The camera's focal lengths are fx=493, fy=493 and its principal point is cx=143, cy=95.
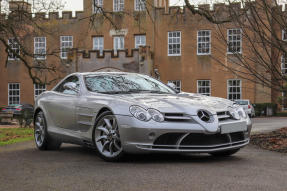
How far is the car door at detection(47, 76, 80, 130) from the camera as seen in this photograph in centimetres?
811

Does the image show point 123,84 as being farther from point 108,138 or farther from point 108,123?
point 108,138

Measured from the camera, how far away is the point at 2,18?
55.8 ft

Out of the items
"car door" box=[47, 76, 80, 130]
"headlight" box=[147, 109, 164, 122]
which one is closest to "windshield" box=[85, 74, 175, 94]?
"car door" box=[47, 76, 80, 130]

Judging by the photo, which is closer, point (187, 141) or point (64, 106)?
point (187, 141)

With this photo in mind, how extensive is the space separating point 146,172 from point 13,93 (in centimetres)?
3636

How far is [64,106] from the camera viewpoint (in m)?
8.38

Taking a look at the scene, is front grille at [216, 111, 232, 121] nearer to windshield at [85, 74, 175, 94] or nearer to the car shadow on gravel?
the car shadow on gravel

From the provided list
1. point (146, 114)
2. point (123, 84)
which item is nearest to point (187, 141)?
point (146, 114)

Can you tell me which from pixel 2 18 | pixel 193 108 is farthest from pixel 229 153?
pixel 2 18

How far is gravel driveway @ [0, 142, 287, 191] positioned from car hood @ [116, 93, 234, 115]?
0.74 meters

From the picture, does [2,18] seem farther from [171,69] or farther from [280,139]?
[171,69]

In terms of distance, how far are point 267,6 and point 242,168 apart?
4298mm

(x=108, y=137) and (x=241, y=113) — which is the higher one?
(x=241, y=113)

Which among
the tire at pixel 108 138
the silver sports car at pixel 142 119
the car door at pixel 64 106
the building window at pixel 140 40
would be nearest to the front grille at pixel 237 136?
the silver sports car at pixel 142 119
